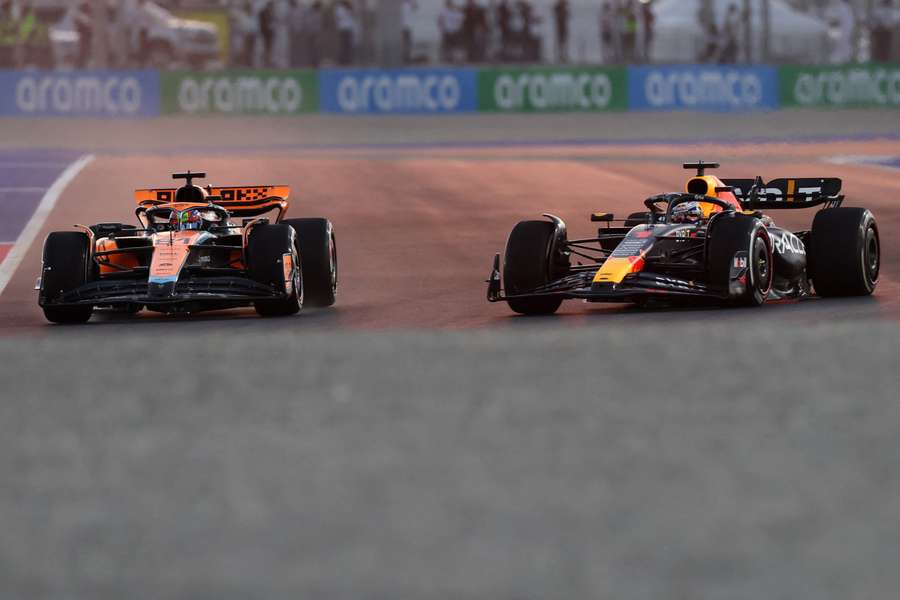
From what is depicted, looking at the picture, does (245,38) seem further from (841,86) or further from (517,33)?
(841,86)

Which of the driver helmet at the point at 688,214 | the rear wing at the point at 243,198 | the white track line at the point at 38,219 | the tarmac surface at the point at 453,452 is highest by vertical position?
the rear wing at the point at 243,198

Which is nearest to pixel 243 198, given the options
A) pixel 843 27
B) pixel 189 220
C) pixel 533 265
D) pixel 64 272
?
pixel 189 220

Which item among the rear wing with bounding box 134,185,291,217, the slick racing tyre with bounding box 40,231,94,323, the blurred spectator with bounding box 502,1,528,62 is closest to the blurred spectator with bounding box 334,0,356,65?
the blurred spectator with bounding box 502,1,528,62

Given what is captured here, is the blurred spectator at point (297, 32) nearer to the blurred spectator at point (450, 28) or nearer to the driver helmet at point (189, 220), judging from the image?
the blurred spectator at point (450, 28)

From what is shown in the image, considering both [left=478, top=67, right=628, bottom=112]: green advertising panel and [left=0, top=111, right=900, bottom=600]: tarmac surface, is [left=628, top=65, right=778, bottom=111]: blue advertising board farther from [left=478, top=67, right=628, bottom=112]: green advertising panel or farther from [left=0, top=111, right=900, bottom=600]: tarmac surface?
[left=0, top=111, right=900, bottom=600]: tarmac surface

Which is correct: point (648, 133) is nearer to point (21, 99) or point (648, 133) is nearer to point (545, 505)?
point (21, 99)

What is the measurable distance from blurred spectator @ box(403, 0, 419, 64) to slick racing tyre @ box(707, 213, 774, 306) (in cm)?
3307

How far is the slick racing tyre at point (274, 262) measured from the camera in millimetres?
14102

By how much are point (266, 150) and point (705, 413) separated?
3228 cm

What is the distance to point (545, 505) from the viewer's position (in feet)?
21.0

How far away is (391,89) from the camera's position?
46.3 m

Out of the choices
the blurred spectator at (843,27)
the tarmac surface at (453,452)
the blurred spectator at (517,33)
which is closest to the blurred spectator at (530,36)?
the blurred spectator at (517,33)

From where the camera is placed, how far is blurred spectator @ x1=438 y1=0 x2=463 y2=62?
46031 mm

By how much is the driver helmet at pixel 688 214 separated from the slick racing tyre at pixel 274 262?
282 centimetres
